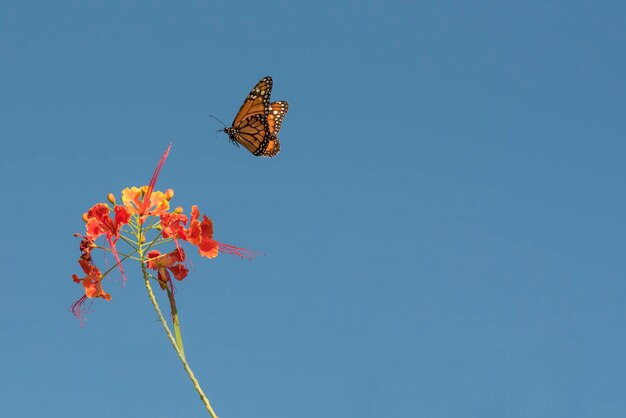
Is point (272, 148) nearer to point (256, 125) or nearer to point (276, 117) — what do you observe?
point (256, 125)

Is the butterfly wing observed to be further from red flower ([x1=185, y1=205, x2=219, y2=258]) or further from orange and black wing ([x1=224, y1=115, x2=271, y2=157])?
red flower ([x1=185, y1=205, x2=219, y2=258])

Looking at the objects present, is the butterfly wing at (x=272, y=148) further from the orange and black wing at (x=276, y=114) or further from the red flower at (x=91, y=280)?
the red flower at (x=91, y=280)

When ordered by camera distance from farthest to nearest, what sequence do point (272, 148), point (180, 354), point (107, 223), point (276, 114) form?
point (276, 114)
point (272, 148)
point (107, 223)
point (180, 354)

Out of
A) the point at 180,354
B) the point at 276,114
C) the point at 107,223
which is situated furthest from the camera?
the point at 276,114

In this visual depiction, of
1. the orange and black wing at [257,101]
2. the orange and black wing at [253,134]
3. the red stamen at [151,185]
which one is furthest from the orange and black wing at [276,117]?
the red stamen at [151,185]

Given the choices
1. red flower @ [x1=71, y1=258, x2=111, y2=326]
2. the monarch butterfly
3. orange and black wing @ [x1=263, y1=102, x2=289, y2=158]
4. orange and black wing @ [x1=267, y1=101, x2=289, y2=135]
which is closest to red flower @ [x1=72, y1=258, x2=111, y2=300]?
red flower @ [x1=71, y1=258, x2=111, y2=326]

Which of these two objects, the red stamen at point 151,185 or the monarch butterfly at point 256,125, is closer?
the red stamen at point 151,185

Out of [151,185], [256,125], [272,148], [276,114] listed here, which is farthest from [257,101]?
[151,185]

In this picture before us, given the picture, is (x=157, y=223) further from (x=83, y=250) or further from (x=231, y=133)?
(x=231, y=133)
